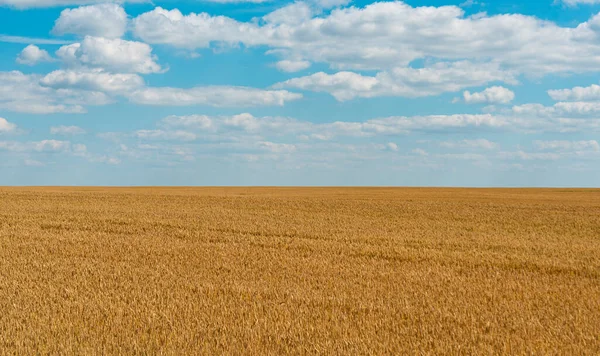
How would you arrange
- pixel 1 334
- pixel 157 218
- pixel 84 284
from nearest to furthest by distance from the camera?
pixel 1 334 < pixel 84 284 < pixel 157 218

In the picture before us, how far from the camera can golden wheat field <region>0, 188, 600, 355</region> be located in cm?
792

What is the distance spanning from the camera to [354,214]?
96.4 ft

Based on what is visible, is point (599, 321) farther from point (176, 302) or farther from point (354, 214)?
point (354, 214)

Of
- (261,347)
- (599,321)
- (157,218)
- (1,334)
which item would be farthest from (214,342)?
(157,218)

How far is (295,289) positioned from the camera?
11.0 meters

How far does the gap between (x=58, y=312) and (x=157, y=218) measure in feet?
53.3

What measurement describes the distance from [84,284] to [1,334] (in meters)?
3.30

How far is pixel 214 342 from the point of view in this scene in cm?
783

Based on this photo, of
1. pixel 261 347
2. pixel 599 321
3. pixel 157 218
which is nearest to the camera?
pixel 261 347

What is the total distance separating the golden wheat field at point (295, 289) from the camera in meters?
7.92

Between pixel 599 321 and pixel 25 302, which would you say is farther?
pixel 25 302

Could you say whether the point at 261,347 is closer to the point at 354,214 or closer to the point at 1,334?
the point at 1,334

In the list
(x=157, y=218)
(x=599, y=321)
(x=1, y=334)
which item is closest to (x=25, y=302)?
(x=1, y=334)

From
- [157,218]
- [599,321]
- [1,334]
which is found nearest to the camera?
[1,334]
